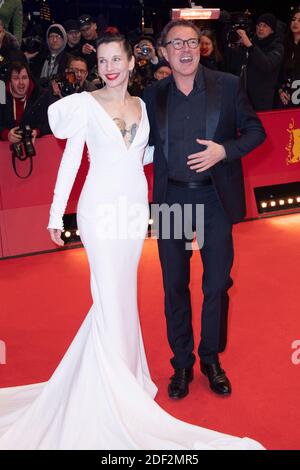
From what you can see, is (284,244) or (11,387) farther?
(284,244)

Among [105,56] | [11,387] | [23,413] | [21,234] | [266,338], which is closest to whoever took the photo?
[105,56]

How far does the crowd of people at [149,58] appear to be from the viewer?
5836mm

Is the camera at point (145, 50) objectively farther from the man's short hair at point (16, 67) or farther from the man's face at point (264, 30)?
the man's short hair at point (16, 67)

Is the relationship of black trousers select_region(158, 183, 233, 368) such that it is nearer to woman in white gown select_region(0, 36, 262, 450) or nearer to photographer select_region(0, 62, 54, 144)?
woman in white gown select_region(0, 36, 262, 450)

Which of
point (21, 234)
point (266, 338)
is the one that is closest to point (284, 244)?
point (266, 338)

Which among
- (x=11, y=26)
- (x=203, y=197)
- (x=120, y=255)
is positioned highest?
(x=11, y=26)

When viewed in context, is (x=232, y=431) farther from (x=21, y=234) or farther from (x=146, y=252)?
(x=21, y=234)

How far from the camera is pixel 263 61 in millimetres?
6512

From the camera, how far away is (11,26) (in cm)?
691

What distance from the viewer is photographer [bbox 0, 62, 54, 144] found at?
210 inches

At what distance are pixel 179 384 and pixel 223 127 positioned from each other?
131 cm

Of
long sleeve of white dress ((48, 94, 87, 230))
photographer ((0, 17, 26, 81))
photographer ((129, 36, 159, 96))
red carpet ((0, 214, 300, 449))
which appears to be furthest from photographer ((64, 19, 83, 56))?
long sleeve of white dress ((48, 94, 87, 230))

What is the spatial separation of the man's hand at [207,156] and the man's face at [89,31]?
4.43 metres

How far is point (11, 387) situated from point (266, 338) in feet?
Answer: 5.03
